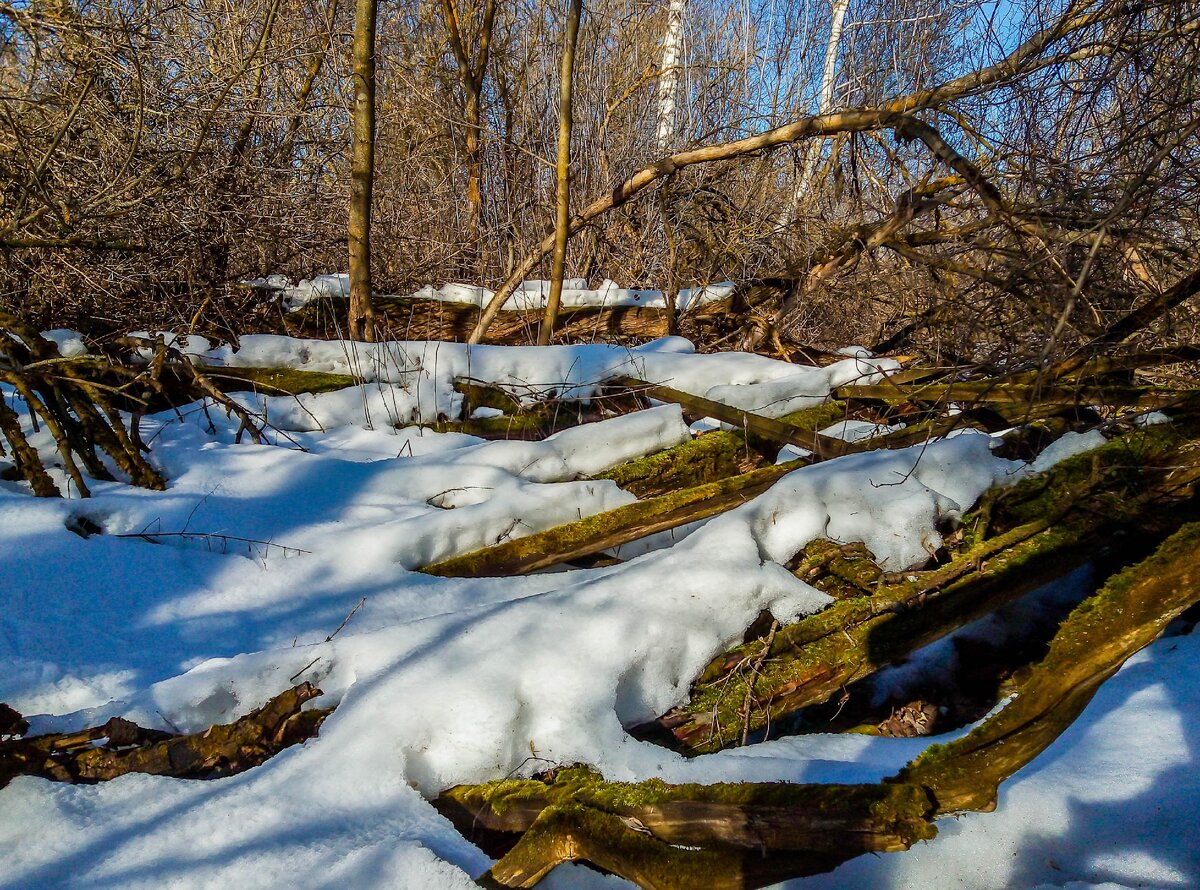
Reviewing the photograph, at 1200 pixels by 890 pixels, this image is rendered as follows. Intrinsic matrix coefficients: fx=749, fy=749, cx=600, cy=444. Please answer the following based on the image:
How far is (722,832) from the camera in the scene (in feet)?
5.08

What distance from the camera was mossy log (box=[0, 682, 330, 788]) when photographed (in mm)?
1718

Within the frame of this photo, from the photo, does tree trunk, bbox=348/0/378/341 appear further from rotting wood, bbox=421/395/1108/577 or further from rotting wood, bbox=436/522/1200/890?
rotting wood, bbox=436/522/1200/890

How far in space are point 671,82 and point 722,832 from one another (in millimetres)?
9960

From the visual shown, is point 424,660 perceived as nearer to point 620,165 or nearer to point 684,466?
point 684,466

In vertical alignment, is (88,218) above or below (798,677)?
above

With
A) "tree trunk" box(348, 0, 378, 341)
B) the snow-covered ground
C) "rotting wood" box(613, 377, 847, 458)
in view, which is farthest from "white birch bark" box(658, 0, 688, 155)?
the snow-covered ground

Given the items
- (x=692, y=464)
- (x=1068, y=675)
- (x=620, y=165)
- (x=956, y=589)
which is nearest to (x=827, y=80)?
(x=620, y=165)

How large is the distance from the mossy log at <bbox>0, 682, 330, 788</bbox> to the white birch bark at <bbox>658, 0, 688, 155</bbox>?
8726 millimetres

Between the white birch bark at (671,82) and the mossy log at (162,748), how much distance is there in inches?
344

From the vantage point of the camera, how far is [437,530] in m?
2.90

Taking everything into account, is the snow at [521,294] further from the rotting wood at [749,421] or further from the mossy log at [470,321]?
the rotting wood at [749,421]

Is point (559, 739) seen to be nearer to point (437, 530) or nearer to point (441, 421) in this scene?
point (437, 530)

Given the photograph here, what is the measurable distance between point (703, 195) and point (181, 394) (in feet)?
15.4

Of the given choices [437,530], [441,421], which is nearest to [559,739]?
[437,530]
